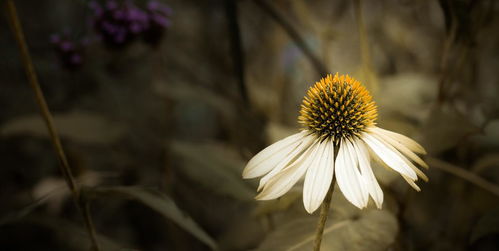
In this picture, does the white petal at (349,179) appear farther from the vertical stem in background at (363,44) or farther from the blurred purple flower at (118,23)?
the blurred purple flower at (118,23)

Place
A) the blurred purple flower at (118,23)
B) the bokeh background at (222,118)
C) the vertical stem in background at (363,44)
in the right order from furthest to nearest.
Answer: the blurred purple flower at (118,23), the vertical stem in background at (363,44), the bokeh background at (222,118)

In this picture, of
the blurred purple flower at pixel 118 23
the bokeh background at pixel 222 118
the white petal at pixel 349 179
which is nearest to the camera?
the white petal at pixel 349 179

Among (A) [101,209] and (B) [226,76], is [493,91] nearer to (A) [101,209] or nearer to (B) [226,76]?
(B) [226,76]

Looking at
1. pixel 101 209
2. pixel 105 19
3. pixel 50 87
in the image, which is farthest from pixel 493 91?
pixel 50 87

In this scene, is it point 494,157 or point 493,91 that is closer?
point 494,157

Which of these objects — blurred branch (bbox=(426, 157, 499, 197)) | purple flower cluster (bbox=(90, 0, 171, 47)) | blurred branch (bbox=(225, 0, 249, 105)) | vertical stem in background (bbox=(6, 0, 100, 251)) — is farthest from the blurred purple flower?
blurred branch (bbox=(426, 157, 499, 197))

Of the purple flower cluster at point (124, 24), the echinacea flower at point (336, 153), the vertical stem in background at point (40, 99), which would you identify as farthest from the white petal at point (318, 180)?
the purple flower cluster at point (124, 24)

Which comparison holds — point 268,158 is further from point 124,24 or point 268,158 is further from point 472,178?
point 124,24
